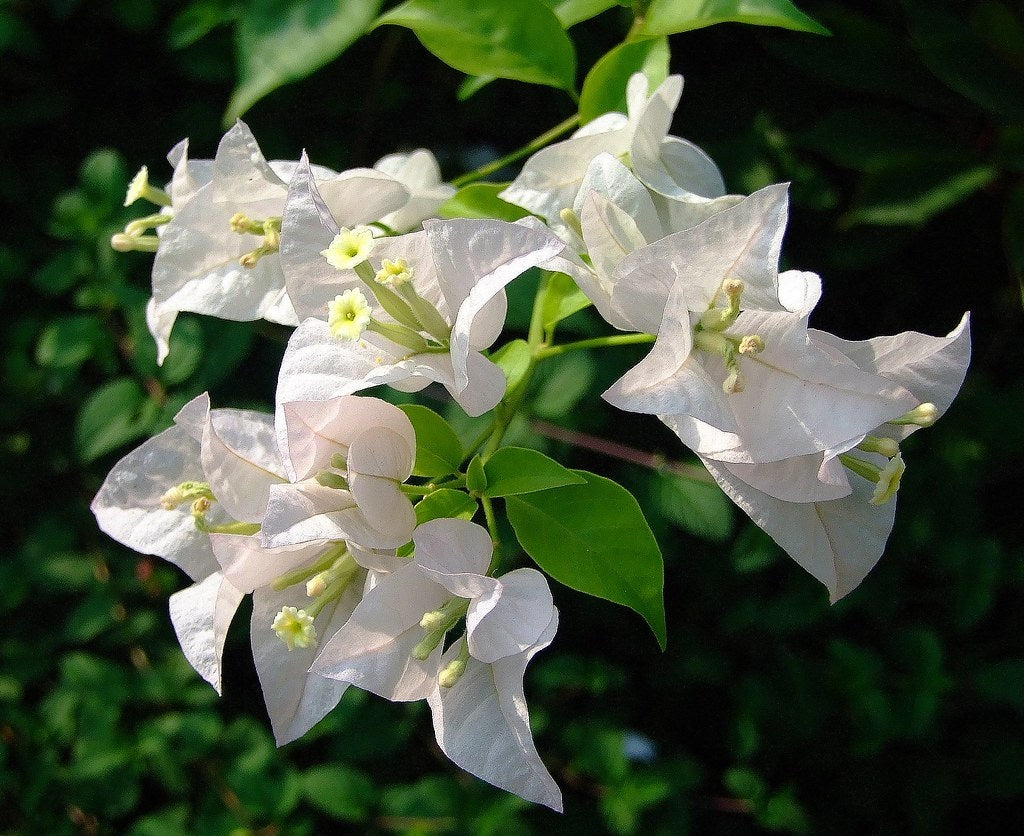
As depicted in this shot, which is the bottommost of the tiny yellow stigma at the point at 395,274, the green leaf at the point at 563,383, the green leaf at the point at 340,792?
the green leaf at the point at 340,792

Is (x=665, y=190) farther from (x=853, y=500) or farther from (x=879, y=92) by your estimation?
(x=879, y=92)

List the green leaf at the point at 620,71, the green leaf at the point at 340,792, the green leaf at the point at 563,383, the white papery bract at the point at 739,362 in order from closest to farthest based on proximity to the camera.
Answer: the white papery bract at the point at 739,362
the green leaf at the point at 620,71
the green leaf at the point at 563,383
the green leaf at the point at 340,792

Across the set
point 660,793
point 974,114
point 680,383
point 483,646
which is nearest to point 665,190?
point 680,383

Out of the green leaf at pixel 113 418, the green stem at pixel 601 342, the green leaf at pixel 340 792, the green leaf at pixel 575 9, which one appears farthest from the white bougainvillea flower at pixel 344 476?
the green leaf at pixel 340 792

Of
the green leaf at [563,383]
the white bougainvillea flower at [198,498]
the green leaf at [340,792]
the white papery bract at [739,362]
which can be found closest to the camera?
the white papery bract at [739,362]

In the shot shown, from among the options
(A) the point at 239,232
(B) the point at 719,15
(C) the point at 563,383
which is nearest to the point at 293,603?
(A) the point at 239,232

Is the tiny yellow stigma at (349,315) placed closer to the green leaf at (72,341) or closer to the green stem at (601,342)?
the green stem at (601,342)
